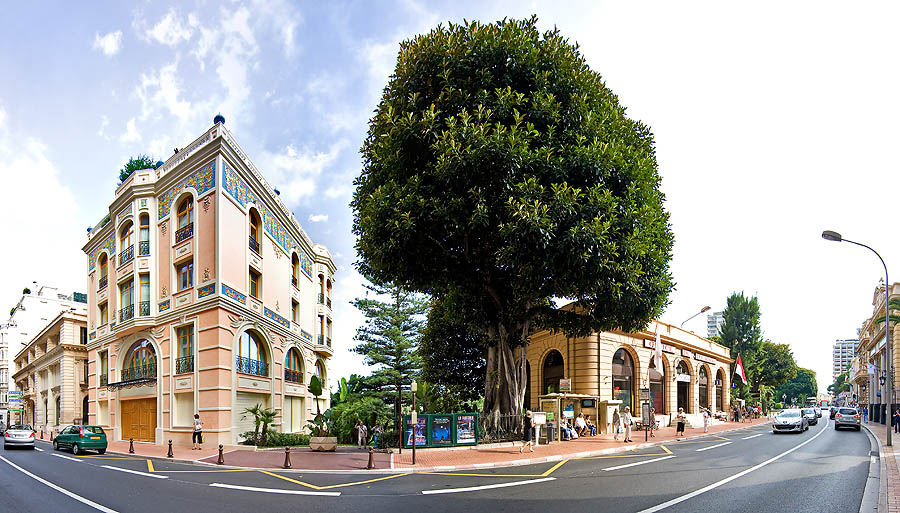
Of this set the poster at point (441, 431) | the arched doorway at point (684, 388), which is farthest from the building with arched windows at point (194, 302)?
the arched doorway at point (684, 388)

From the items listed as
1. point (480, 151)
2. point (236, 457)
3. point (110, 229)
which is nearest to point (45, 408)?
point (110, 229)

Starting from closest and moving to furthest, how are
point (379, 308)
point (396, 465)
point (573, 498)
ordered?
point (573, 498) < point (396, 465) < point (379, 308)

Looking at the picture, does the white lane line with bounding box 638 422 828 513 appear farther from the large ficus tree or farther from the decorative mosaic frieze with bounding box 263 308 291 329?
the decorative mosaic frieze with bounding box 263 308 291 329

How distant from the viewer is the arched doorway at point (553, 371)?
113ft

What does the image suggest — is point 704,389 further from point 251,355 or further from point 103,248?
point 103,248

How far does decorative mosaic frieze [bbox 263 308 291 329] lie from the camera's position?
108 ft

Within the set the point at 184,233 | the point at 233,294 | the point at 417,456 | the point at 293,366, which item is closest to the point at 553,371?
the point at 417,456

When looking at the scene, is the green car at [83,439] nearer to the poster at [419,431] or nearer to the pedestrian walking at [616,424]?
the poster at [419,431]

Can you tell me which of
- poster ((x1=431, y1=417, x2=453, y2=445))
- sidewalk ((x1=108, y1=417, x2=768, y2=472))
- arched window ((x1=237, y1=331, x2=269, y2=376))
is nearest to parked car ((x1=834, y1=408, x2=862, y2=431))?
sidewalk ((x1=108, y1=417, x2=768, y2=472))

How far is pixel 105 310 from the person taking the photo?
37.6 meters

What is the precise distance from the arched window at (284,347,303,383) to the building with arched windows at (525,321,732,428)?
16.0 meters

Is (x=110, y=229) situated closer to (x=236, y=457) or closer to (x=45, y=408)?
(x=236, y=457)

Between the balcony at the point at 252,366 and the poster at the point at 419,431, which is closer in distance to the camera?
the poster at the point at 419,431

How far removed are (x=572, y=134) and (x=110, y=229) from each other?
3129cm
